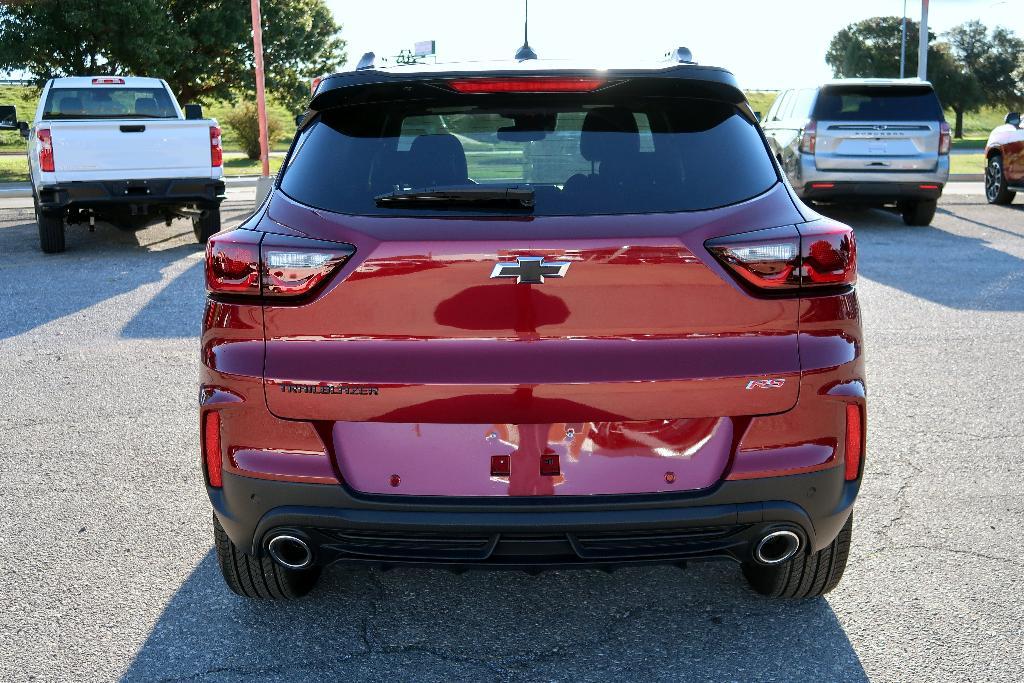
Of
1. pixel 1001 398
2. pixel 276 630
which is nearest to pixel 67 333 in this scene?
pixel 276 630

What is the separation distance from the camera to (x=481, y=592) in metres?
3.90

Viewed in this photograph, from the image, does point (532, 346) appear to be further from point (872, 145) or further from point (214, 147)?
point (872, 145)

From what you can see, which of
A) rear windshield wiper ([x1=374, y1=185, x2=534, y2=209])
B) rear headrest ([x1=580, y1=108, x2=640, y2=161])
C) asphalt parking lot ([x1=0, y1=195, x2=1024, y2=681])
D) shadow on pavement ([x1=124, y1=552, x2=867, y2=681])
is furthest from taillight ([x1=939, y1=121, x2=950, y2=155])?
rear windshield wiper ([x1=374, y1=185, x2=534, y2=209])

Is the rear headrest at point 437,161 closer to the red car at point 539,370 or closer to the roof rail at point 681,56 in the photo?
the red car at point 539,370

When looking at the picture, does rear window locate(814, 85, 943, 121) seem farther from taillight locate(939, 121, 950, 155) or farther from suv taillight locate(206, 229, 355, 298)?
suv taillight locate(206, 229, 355, 298)

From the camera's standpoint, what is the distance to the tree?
31922 mm

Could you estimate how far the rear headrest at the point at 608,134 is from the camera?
10.8ft

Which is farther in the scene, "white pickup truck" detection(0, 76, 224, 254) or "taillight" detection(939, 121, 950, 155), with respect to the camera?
"taillight" detection(939, 121, 950, 155)

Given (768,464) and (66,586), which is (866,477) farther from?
(66,586)

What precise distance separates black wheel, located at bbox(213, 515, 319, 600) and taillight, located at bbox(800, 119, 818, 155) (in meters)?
12.6

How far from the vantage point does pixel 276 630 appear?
360 cm

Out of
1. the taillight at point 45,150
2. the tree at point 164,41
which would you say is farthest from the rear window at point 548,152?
the tree at point 164,41

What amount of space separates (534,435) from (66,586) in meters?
1.98

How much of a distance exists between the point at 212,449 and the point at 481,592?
3.76 feet
